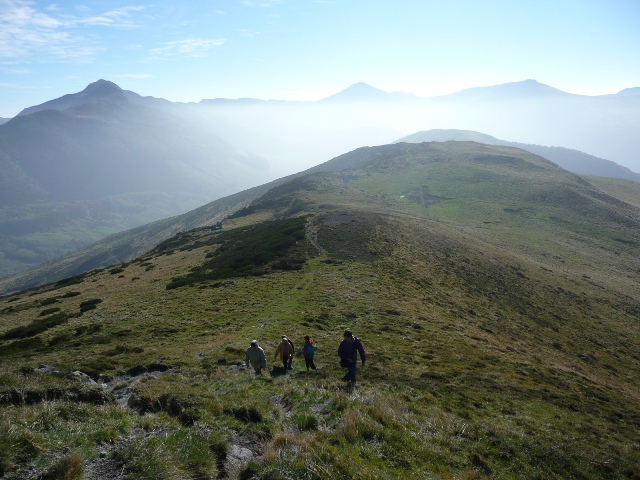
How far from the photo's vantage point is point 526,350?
3225 centimetres

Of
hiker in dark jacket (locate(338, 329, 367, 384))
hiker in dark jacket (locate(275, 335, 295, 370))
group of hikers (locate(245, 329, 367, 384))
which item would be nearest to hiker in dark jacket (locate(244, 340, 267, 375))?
group of hikers (locate(245, 329, 367, 384))

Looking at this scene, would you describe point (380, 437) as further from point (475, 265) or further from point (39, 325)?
point (475, 265)

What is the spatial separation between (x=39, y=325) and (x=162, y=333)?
560 inches

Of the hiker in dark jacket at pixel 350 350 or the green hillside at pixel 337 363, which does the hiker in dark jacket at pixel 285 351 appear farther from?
the hiker in dark jacket at pixel 350 350

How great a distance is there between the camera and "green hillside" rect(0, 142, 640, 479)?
30.1 ft

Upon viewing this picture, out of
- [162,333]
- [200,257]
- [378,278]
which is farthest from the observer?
[200,257]

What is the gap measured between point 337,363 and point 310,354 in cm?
305

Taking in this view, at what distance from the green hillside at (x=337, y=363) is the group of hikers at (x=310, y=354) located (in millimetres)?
785

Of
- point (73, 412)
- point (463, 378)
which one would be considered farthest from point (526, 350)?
point (73, 412)

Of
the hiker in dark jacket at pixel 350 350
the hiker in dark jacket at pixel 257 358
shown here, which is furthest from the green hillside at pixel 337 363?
the hiker in dark jacket at pixel 350 350

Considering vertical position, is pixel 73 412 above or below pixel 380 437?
above

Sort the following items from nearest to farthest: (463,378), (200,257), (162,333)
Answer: (463,378) < (162,333) < (200,257)

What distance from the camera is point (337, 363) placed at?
2188cm

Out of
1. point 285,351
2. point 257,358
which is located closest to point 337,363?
point 285,351
